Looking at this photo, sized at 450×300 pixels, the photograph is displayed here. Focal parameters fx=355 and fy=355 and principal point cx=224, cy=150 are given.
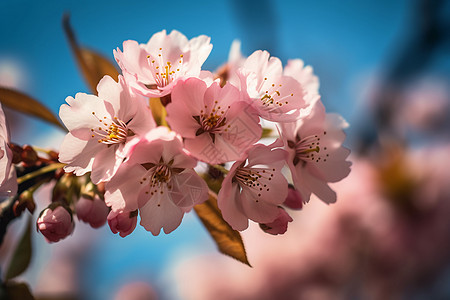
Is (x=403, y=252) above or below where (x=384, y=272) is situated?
above

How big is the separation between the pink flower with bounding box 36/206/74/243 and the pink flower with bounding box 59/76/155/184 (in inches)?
3.0

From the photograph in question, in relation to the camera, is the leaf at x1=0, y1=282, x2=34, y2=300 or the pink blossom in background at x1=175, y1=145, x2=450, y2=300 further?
the pink blossom in background at x1=175, y1=145, x2=450, y2=300

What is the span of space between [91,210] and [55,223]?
0.17 feet

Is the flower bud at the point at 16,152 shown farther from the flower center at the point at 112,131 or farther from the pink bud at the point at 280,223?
the pink bud at the point at 280,223

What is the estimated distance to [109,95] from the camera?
0.47 m

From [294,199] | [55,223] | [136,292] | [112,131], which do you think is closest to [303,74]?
[294,199]

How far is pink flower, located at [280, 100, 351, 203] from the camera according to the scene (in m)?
0.56

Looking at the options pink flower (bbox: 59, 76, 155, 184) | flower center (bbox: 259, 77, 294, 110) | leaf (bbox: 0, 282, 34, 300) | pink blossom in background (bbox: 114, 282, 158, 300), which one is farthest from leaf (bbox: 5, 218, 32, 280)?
pink blossom in background (bbox: 114, 282, 158, 300)

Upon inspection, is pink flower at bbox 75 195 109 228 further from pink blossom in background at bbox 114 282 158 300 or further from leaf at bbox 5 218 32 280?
pink blossom in background at bbox 114 282 158 300

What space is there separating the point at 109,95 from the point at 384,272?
83.5 inches

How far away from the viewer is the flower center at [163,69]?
1.73 feet

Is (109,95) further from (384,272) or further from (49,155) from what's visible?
(384,272)

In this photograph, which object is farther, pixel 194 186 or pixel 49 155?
pixel 49 155

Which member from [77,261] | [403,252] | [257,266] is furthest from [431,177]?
[77,261]
